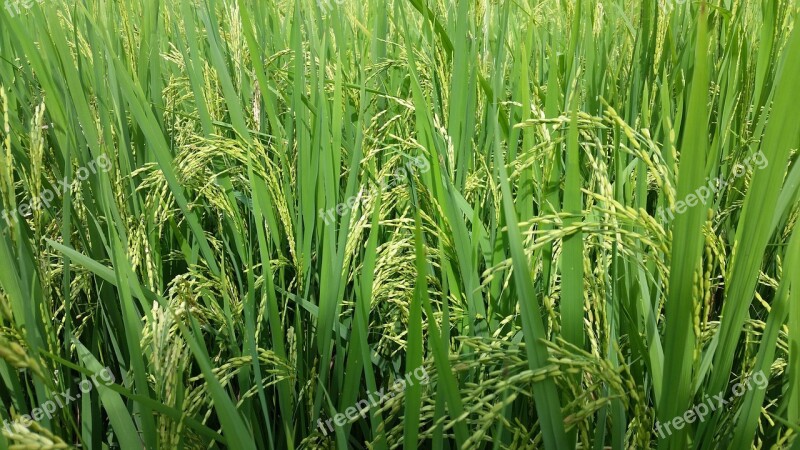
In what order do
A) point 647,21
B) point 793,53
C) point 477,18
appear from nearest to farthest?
point 793,53 < point 477,18 < point 647,21

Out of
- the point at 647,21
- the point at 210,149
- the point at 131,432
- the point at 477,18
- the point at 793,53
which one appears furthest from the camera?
the point at 647,21

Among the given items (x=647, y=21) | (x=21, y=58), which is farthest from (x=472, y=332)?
(x=21, y=58)

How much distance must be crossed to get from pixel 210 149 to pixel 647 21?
3.85 ft

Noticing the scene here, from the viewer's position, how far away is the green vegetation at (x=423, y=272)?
76 centimetres

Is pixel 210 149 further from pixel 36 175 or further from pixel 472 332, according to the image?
pixel 472 332

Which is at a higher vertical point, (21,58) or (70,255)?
(21,58)

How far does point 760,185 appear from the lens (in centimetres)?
72

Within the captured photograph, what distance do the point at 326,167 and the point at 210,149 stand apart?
22 cm

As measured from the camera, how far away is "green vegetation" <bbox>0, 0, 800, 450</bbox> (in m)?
0.76

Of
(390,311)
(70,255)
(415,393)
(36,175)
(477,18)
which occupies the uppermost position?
(477,18)

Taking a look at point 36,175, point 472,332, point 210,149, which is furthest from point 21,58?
point 472,332

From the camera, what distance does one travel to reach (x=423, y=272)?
0.76 metres

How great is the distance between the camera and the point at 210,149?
1238mm

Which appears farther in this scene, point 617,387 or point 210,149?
point 210,149
